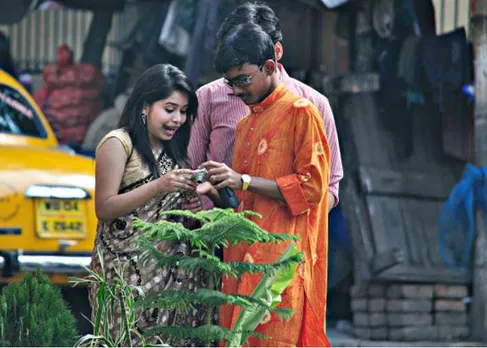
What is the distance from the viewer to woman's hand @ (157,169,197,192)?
196 inches

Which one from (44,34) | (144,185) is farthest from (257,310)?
(44,34)

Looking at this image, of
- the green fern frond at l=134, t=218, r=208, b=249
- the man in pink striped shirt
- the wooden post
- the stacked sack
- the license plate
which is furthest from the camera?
the stacked sack

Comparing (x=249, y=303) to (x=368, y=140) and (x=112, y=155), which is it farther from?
(x=368, y=140)

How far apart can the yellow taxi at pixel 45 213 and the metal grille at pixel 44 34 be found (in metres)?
7.20

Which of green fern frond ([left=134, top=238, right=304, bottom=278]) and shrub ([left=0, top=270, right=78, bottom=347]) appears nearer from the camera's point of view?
green fern frond ([left=134, top=238, right=304, bottom=278])

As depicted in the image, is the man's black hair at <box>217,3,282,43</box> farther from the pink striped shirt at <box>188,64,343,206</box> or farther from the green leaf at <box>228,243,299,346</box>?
the green leaf at <box>228,243,299,346</box>

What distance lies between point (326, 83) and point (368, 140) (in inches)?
23.8

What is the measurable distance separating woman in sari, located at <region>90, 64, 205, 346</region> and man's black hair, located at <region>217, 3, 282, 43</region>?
30cm

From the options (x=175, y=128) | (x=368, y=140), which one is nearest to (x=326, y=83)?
(x=368, y=140)

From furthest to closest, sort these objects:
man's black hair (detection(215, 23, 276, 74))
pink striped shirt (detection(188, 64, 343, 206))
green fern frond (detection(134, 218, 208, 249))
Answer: pink striped shirt (detection(188, 64, 343, 206)), man's black hair (detection(215, 23, 276, 74)), green fern frond (detection(134, 218, 208, 249))

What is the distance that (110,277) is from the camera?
5316 mm

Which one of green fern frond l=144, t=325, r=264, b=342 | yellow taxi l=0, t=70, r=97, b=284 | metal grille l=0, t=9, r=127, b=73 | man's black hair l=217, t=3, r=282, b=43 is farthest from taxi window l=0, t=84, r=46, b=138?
metal grille l=0, t=9, r=127, b=73

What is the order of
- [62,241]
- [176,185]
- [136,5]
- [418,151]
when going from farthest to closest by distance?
1. [136,5]
2. [418,151]
3. [62,241]
4. [176,185]

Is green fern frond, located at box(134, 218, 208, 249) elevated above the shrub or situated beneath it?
elevated above
